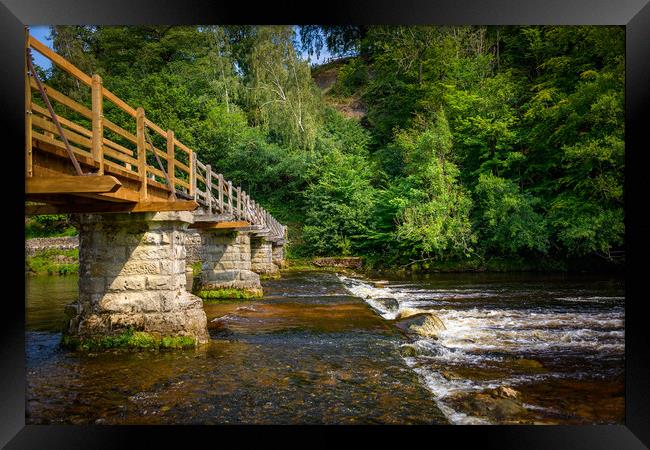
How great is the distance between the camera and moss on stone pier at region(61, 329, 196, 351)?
604 centimetres

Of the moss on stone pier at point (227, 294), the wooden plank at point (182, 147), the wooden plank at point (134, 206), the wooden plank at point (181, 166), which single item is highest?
the wooden plank at point (182, 147)

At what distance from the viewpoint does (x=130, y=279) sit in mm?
6234

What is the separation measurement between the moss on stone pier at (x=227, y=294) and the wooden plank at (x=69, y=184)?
7.64 meters

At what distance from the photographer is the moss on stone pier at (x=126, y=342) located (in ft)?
19.8

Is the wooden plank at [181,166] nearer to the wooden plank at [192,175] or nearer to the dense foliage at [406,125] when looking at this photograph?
the wooden plank at [192,175]

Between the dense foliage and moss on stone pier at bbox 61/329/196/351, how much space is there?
12.6 meters

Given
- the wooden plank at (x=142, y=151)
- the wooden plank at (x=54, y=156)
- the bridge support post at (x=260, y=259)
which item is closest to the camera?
the wooden plank at (x=54, y=156)

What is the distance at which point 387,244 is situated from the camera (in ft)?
80.1

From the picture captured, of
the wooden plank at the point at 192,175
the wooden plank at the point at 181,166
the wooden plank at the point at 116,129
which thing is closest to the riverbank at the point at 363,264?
the wooden plank at the point at 192,175

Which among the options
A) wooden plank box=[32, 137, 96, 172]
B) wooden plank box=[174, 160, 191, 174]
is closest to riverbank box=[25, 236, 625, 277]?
wooden plank box=[174, 160, 191, 174]

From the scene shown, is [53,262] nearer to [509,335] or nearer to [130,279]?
[130,279]
